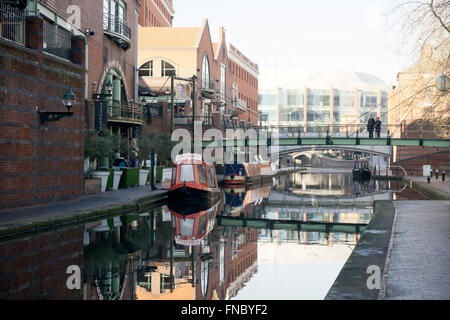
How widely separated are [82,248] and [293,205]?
17.1m

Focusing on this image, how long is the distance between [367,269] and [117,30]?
101 ft

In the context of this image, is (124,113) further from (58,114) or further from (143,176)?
(58,114)

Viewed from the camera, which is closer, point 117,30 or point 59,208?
point 59,208

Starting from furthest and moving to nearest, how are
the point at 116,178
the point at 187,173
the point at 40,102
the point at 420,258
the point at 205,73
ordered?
the point at 205,73 → the point at 116,178 → the point at 187,173 → the point at 40,102 → the point at 420,258

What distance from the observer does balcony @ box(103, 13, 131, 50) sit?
36156 millimetres

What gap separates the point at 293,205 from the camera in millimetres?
28938

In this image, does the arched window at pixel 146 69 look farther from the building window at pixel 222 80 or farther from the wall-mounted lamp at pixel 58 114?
the wall-mounted lamp at pixel 58 114

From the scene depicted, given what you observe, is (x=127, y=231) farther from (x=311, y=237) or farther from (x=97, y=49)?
(x=97, y=49)

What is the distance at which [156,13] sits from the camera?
71.9 meters

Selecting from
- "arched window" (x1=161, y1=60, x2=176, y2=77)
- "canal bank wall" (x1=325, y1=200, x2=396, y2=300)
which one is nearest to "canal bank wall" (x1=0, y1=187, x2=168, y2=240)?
"canal bank wall" (x1=325, y1=200, x2=396, y2=300)

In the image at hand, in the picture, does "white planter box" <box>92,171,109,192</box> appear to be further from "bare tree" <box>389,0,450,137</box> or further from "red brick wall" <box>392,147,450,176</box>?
"red brick wall" <box>392,147,450,176</box>

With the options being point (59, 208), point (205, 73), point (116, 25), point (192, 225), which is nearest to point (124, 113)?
point (116, 25)

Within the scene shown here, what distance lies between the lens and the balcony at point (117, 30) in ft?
119

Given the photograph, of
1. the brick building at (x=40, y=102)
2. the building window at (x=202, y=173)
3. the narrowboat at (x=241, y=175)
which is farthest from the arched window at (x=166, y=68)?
the building window at (x=202, y=173)
